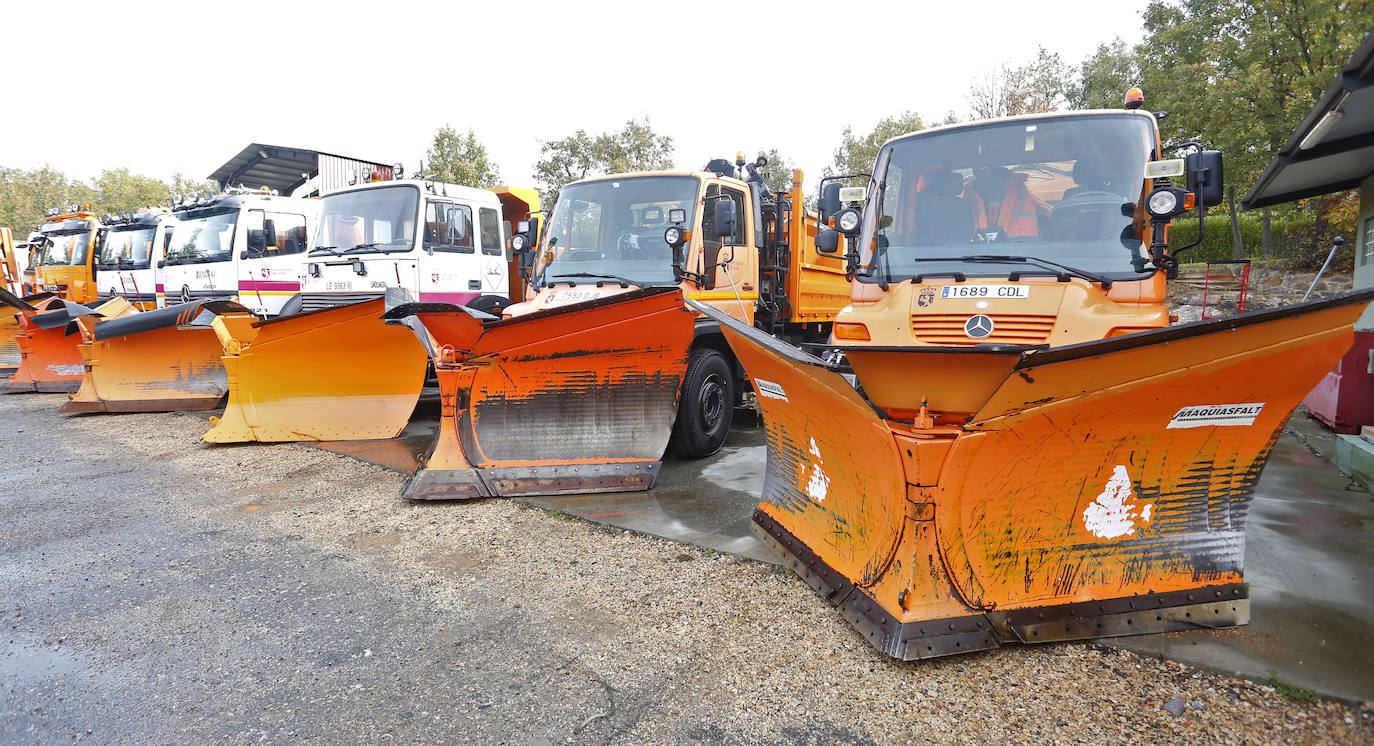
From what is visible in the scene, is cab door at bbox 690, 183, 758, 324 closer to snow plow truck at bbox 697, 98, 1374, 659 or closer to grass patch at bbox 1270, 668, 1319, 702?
snow plow truck at bbox 697, 98, 1374, 659

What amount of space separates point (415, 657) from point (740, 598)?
1483 mm

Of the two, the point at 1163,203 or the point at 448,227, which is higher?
the point at 448,227

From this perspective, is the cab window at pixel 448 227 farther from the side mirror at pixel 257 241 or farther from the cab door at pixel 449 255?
the side mirror at pixel 257 241

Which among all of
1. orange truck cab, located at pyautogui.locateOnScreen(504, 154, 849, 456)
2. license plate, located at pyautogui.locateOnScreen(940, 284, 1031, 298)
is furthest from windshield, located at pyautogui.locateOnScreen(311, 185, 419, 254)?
license plate, located at pyautogui.locateOnScreen(940, 284, 1031, 298)

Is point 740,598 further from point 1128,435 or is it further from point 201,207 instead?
point 201,207

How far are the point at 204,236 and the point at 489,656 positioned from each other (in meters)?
10.5

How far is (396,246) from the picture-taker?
325 inches

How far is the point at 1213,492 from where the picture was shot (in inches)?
116

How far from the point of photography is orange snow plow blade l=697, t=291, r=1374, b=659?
2.52 m

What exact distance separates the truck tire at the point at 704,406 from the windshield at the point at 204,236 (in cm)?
812

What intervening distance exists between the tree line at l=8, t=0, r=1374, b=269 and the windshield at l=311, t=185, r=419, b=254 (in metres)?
2.26

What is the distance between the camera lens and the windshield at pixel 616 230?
5.98 m

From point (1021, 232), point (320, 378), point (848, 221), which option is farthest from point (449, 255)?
point (1021, 232)

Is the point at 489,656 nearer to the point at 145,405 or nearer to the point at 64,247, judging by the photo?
the point at 145,405
